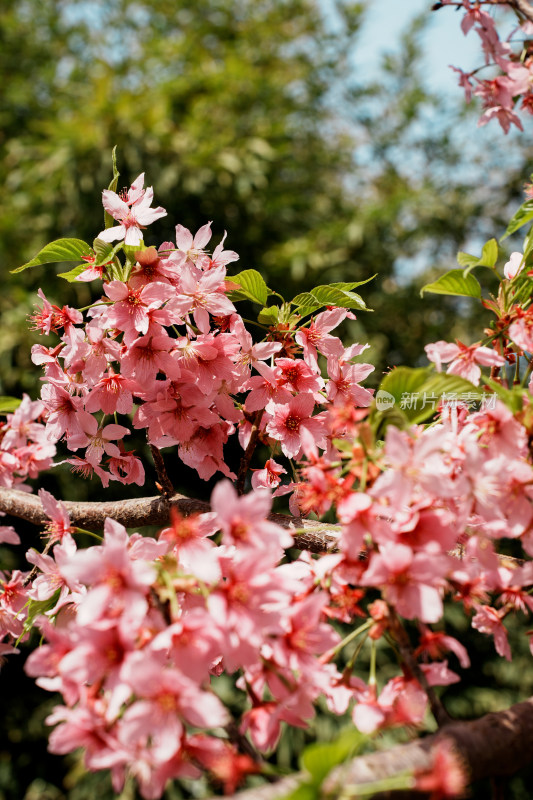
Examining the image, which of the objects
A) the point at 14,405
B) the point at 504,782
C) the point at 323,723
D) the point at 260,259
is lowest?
the point at 323,723

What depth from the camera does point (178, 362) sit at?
32.2 inches

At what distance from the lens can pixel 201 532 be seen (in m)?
0.66

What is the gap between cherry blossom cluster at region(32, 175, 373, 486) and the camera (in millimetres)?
775

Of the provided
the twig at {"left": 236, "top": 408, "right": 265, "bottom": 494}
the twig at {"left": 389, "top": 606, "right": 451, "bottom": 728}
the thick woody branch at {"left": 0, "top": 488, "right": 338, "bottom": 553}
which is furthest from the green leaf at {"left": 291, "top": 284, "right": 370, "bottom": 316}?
the twig at {"left": 389, "top": 606, "right": 451, "bottom": 728}

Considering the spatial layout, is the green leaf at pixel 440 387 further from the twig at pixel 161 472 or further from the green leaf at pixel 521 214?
the twig at pixel 161 472

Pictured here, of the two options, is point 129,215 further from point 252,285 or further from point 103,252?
point 252,285

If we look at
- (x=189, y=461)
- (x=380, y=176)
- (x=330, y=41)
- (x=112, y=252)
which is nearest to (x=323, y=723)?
(x=189, y=461)

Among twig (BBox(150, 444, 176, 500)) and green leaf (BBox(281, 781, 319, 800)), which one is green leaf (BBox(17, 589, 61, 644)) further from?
green leaf (BBox(281, 781, 319, 800))

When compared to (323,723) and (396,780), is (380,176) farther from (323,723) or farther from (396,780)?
(396,780)

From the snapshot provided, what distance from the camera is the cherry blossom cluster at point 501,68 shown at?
1.05 metres

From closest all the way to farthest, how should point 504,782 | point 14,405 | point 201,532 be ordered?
point 504,782, point 201,532, point 14,405

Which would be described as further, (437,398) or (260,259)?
(260,259)

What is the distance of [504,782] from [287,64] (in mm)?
5406

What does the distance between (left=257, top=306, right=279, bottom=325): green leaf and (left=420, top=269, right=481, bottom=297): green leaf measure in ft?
0.60
